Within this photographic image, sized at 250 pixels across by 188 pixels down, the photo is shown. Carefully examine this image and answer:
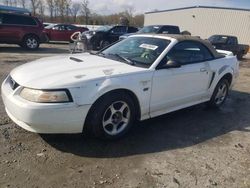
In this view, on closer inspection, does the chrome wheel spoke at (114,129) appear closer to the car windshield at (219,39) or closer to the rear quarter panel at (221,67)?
the rear quarter panel at (221,67)

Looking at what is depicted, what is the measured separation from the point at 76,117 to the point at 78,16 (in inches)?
2344

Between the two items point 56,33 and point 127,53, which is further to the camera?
point 56,33

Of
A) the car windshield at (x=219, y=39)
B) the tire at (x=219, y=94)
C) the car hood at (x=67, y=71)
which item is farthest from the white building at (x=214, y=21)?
the car hood at (x=67, y=71)

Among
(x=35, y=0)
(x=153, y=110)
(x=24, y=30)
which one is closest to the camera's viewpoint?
(x=153, y=110)

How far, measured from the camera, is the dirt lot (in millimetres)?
3404

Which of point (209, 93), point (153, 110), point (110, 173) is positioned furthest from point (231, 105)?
point (110, 173)

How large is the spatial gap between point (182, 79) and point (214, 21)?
1213 inches

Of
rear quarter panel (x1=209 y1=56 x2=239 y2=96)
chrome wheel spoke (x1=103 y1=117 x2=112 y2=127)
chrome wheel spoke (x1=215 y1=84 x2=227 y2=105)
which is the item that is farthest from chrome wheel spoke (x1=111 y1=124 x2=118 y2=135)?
chrome wheel spoke (x1=215 y1=84 x2=227 y2=105)

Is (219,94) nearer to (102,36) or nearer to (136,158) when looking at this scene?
(136,158)

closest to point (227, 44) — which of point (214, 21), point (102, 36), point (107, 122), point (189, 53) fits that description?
point (102, 36)

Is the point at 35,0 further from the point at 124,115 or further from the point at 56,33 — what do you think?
the point at 124,115

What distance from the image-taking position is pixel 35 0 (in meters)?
58.4

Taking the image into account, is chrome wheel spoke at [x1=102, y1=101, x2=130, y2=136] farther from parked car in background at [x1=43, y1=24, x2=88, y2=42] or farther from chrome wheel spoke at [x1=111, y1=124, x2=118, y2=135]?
parked car in background at [x1=43, y1=24, x2=88, y2=42]

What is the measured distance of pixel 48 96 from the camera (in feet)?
12.1
